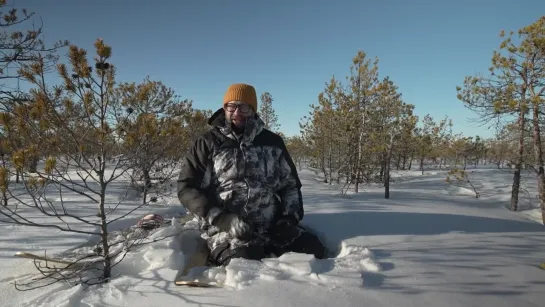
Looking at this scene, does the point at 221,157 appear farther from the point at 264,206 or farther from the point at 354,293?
the point at 354,293

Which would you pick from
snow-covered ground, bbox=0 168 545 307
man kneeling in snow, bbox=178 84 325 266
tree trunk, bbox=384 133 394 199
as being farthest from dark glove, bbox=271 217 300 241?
tree trunk, bbox=384 133 394 199

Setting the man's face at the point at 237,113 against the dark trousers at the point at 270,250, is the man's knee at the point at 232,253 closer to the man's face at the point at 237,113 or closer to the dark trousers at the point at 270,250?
the dark trousers at the point at 270,250

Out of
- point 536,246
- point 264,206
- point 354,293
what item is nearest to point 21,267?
point 264,206

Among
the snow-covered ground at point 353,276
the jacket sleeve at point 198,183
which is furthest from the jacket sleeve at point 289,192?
the jacket sleeve at point 198,183

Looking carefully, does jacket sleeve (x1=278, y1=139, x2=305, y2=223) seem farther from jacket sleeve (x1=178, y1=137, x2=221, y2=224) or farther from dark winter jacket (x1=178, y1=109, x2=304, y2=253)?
jacket sleeve (x1=178, y1=137, x2=221, y2=224)

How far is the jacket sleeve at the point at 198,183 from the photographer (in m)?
2.07

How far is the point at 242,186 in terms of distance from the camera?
7.41 ft

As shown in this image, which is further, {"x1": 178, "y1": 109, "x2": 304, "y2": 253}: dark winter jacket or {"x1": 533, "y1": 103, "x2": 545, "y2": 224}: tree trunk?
{"x1": 533, "y1": 103, "x2": 545, "y2": 224}: tree trunk

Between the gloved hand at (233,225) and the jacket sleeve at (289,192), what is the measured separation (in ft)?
1.83

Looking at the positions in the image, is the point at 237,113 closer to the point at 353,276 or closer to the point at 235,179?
the point at 235,179

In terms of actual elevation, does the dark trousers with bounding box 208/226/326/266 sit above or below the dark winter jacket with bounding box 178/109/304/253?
below

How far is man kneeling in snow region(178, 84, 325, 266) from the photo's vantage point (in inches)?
82.7

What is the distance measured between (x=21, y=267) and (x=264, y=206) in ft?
5.81

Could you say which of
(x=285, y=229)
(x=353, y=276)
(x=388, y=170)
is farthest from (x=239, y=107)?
(x=388, y=170)
